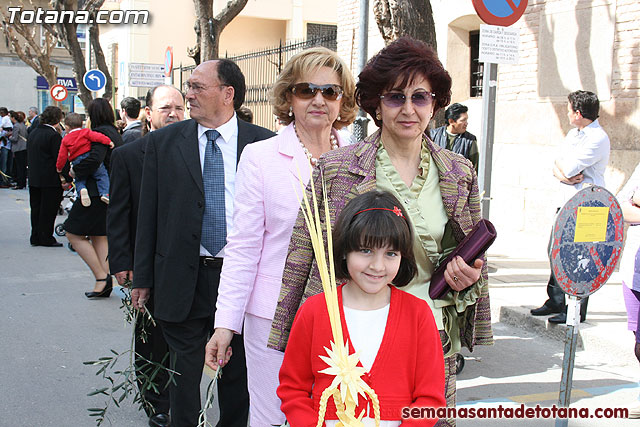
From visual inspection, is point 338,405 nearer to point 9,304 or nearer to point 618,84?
point 9,304

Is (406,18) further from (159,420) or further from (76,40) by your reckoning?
(76,40)

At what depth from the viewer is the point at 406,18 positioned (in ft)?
25.2

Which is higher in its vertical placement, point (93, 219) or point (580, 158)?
point (580, 158)

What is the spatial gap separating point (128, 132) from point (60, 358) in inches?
91.4

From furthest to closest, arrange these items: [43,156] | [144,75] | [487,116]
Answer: [144,75] < [43,156] < [487,116]

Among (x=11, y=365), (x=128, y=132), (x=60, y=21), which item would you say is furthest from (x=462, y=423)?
(x=60, y=21)

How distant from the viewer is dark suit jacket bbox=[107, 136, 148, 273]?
15.2 feet

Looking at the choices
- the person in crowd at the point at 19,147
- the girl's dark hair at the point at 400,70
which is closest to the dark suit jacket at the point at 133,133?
the girl's dark hair at the point at 400,70

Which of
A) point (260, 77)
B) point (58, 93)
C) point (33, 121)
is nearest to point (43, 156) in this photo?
point (33, 121)

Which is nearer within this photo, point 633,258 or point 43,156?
point 633,258

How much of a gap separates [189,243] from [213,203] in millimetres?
258

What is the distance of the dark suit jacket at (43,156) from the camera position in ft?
37.9

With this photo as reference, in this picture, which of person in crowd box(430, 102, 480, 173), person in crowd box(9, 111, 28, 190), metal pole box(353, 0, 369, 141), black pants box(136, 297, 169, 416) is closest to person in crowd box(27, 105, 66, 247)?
metal pole box(353, 0, 369, 141)

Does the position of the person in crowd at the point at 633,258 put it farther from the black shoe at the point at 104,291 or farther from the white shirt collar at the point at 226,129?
the black shoe at the point at 104,291
